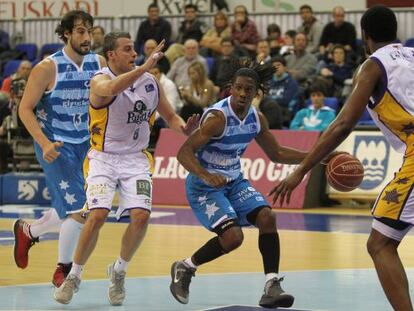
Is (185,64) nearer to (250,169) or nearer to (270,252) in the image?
(250,169)

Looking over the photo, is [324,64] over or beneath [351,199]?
over

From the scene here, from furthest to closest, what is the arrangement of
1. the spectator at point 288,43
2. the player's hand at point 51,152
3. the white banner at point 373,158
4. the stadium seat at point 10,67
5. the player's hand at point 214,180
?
the stadium seat at point 10,67, the spectator at point 288,43, the white banner at point 373,158, the player's hand at point 51,152, the player's hand at point 214,180

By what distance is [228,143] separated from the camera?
8.41 metres

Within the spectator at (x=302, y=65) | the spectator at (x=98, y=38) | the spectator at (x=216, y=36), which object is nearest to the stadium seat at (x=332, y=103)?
the spectator at (x=302, y=65)

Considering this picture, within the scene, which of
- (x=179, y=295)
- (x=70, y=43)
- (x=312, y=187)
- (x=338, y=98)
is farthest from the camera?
(x=338, y=98)

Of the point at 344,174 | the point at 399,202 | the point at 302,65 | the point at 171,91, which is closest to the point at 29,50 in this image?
the point at 171,91

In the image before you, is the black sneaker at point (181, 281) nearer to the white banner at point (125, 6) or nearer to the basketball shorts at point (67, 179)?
the basketball shorts at point (67, 179)

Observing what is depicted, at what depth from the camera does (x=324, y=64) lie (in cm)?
1800

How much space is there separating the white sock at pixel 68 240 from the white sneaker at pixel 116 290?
29.3 inches

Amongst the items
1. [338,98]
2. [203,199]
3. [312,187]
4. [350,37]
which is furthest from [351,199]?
[203,199]

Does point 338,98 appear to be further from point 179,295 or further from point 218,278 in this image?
point 179,295

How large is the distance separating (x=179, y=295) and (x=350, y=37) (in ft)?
35.0

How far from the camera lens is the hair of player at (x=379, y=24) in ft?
21.2

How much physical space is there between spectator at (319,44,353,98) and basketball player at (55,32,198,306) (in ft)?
30.6
